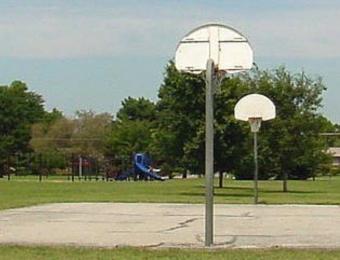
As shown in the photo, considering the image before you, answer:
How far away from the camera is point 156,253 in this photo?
1295 cm

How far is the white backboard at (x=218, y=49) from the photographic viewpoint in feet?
48.5

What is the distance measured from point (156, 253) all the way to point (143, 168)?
6285cm

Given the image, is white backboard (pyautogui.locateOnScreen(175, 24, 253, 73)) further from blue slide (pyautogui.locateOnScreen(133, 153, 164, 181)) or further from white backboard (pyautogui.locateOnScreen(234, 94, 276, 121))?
blue slide (pyautogui.locateOnScreen(133, 153, 164, 181))

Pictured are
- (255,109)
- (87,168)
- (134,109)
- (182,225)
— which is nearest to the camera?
(182,225)

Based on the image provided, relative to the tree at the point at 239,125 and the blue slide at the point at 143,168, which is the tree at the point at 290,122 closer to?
the tree at the point at 239,125

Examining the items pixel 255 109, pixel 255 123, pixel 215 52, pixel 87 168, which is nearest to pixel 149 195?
pixel 255 109

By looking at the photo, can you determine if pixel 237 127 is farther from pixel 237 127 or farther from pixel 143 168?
pixel 143 168

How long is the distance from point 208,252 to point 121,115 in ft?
378

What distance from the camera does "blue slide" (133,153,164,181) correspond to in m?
75.2

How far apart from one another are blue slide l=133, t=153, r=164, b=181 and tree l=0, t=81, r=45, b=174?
84.9 ft

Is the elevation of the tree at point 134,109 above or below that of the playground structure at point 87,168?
above

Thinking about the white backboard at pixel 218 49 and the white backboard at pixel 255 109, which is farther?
the white backboard at pixel 255 109

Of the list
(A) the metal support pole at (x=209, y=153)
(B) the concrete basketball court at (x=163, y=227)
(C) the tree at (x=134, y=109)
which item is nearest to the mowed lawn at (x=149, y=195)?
(B) the concrete basketball court at (x=163, y=227)

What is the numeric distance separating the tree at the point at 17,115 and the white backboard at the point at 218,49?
84664 mm
